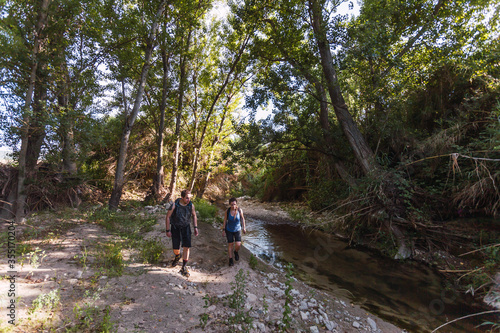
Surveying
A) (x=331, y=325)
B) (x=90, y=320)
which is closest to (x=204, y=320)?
(x=90, y=320)

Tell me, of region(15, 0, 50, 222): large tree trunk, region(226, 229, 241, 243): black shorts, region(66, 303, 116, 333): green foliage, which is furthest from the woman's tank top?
region(15, 0, 50, 222): large tree trunk

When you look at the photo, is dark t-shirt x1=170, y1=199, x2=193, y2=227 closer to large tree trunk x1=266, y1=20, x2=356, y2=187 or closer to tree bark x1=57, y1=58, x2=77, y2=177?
tree bark x1=57, y1=58, x2=77, y2=177

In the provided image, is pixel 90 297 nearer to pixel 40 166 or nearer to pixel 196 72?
pixel 40 166

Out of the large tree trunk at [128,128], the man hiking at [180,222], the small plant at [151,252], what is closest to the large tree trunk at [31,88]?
the large tree trunk at [128,128]

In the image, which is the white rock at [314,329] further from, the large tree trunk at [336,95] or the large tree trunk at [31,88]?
the large tree trunk at [31,88]

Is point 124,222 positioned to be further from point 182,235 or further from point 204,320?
point 204,320

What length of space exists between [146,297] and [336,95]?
30.8ft

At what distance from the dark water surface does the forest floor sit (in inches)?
27.3

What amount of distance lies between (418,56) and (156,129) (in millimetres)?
13242

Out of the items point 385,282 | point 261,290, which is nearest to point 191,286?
point 261,290

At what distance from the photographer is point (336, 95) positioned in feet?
32.1

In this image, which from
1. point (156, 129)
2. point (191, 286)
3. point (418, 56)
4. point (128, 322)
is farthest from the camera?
point (156, 129)

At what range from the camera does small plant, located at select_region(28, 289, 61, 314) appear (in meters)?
3.20

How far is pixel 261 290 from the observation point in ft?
16.1
